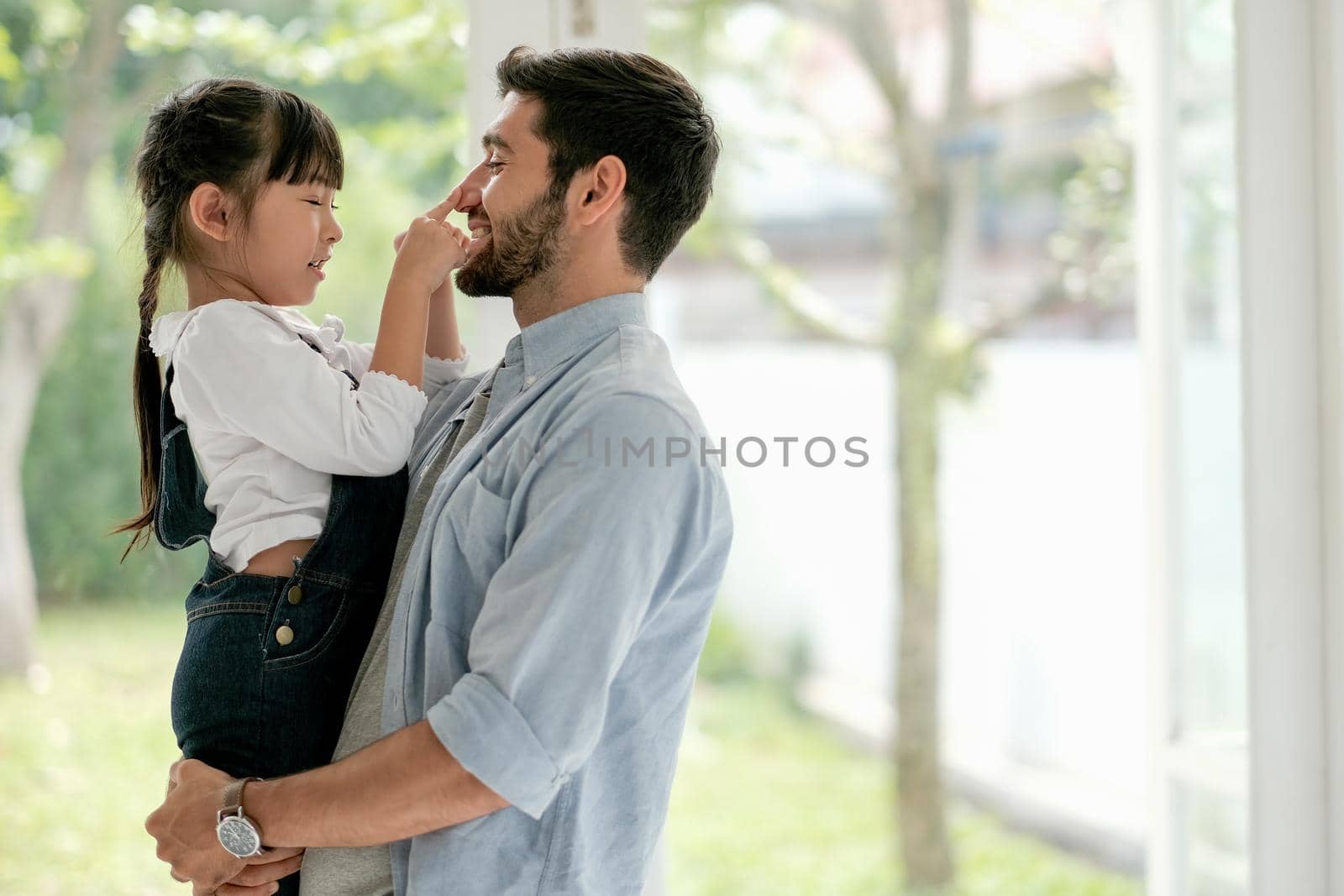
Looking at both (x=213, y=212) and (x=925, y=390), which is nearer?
(x=213, y=212)

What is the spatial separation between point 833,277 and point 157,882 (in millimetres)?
2065

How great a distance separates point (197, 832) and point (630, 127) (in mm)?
875

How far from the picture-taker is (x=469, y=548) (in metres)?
1.08

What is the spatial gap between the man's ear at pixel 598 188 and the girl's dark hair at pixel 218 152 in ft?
1.01

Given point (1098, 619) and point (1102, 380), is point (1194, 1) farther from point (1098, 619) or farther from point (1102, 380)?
point (1098, 619)

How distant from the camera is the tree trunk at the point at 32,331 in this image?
1790 millimetres

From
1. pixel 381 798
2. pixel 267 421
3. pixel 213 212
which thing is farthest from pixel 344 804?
pixel 213 212

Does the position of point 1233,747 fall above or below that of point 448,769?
below

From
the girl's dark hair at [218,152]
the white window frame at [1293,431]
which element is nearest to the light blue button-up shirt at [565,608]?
the girl's dark hair at [218,152]

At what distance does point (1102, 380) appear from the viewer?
2887 millimetres

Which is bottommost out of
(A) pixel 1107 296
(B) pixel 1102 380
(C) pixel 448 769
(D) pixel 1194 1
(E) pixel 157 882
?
(E) pixel 157 882

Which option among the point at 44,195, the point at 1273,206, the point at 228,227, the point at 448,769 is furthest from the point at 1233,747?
the point at 44,195

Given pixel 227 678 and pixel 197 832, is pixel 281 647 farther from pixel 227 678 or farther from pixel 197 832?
pixel 197 832

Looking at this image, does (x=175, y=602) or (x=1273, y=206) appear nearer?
(x=1273, y=206)
